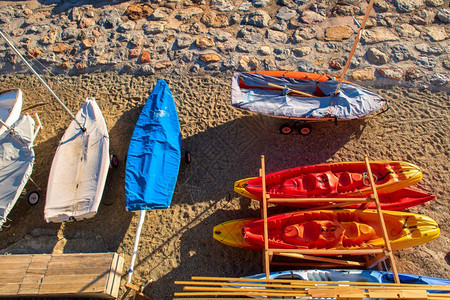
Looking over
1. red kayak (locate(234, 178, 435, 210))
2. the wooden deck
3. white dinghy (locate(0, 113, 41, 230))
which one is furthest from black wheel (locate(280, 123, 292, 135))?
white dinghy (locate(0, 113, 41, 230))

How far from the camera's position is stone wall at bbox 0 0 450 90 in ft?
28.8

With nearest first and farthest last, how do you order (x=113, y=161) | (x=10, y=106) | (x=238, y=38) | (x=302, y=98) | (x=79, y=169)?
(x=79, y=169) → (x=113, y=161) → (x=302, y=98) → (x=10, y=106) → (x=238, y=38)

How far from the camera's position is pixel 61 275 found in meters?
5.92

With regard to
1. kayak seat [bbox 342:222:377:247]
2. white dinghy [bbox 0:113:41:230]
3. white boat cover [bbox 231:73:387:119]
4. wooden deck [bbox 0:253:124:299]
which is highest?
white boat cover [bbox 231:73:387:119]

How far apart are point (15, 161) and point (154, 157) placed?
3.27m

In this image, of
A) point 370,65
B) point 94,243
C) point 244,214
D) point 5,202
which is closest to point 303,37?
point 370,65

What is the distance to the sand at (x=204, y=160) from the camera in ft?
21.2

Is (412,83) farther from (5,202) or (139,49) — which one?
(5,202)

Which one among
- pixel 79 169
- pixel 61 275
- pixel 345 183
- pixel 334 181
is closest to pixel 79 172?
pixel 79 169

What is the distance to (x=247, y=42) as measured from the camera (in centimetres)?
938

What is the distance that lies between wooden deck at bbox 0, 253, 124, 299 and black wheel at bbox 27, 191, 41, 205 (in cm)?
137

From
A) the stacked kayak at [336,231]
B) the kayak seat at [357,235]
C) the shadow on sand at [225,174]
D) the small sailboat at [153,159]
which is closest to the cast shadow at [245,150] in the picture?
the shadow on sand at [225,174]

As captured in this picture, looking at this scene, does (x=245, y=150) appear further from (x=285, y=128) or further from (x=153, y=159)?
(x=153, y=159)

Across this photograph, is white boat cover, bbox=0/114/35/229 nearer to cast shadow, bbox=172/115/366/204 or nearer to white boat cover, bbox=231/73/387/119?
cast shadow, bbox=172/115/366/204
